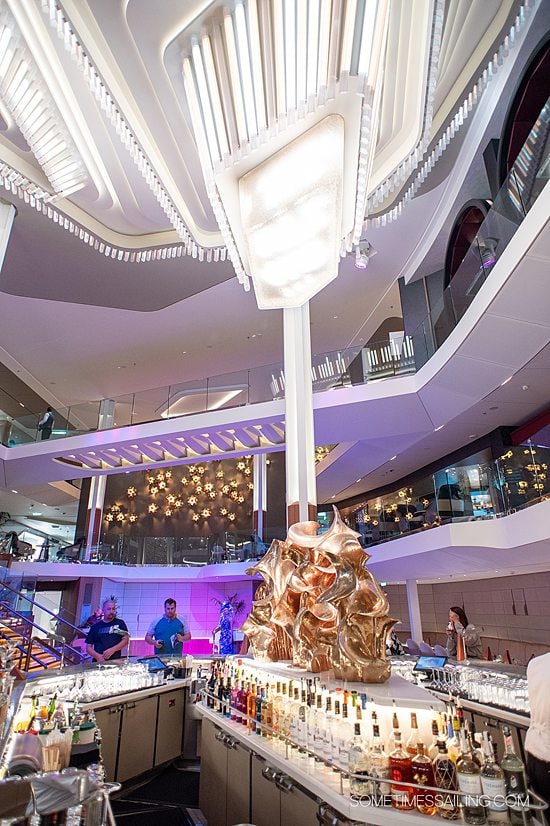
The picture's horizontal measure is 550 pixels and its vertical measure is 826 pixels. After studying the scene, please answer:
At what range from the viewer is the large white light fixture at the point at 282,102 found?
10.1ft

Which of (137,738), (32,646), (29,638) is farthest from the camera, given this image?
(32,646)

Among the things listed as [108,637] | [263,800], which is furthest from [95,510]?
[263,800]

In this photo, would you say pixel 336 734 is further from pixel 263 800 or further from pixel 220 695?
pixel 220 695

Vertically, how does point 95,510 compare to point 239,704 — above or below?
above

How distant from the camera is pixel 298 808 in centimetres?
253

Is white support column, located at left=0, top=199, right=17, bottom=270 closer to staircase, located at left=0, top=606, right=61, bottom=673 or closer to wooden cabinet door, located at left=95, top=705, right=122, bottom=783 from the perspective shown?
staircase, located at left=0, top=606, right=61, bottom=673

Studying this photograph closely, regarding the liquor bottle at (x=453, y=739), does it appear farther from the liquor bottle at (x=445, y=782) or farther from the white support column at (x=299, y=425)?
the white support column at (x=299, y=425)

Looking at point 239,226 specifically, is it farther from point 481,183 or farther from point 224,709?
point 481,183

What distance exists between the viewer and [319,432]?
10.1 meters

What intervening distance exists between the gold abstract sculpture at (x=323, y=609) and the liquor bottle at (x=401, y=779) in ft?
3.35

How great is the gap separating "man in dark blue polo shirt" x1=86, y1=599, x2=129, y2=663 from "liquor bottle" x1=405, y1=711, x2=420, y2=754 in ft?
16.4

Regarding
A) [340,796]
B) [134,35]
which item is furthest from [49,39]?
[340,796]

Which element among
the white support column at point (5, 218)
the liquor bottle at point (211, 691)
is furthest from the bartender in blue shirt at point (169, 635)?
the white support column at point (5, 218)

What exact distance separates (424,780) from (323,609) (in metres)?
1.64
